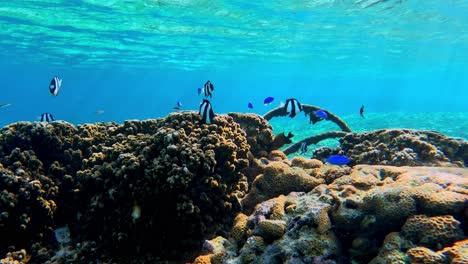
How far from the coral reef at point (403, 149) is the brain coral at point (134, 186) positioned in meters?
2.91

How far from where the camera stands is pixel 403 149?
6578mm

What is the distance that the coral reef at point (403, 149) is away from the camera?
6.40 meters

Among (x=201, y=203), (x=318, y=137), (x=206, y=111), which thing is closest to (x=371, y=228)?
(x=201, y=203)

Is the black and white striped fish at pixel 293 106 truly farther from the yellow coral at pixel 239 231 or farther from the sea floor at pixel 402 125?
the sea floor at pixel 402 125

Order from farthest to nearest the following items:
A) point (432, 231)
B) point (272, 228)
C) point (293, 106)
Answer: point (293, 106) < point (272, 228) < point (432, 231)

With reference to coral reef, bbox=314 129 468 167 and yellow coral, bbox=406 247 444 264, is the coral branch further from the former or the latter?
yellow coral, bbox=406 247 444 264

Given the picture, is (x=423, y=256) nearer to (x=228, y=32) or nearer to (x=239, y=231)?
(x=239, y=231)

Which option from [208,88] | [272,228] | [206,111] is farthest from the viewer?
[208,88]

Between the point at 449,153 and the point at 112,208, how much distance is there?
711 cm

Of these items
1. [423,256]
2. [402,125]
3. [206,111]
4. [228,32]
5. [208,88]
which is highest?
[228,32]

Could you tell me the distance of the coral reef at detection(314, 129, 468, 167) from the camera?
640 cm

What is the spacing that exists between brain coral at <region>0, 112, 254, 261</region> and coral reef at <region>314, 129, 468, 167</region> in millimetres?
2915

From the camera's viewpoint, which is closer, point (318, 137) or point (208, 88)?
point (208, 88)

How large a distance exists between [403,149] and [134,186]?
544 cm
